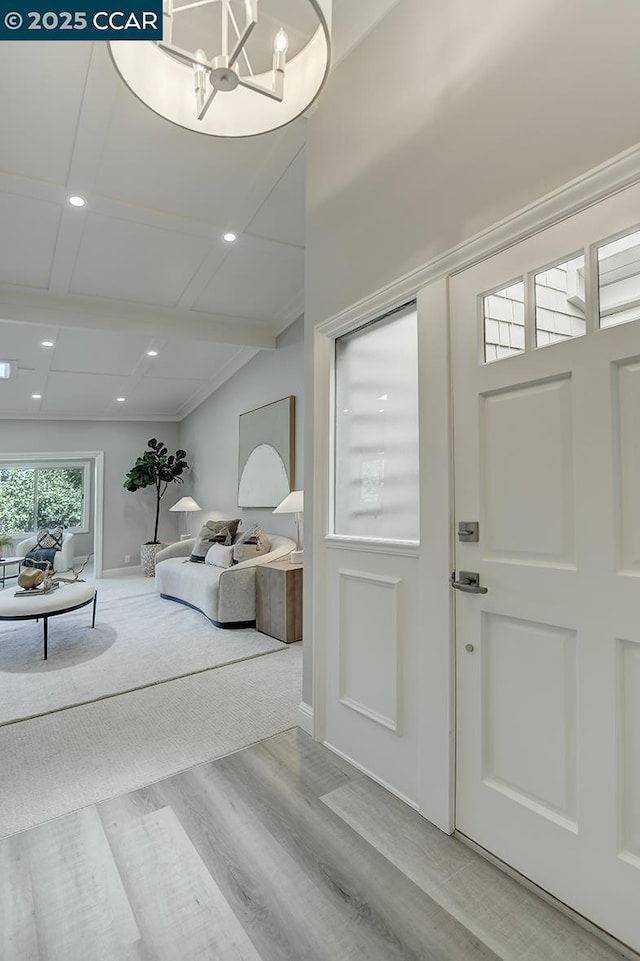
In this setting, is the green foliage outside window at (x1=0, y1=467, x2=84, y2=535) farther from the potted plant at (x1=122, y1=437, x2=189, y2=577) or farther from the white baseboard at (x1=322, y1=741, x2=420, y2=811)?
the white baseboard at (x1=322, y1=741, x2=420, y2=811)

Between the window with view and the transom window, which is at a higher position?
the transom window

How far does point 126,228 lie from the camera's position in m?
3.52

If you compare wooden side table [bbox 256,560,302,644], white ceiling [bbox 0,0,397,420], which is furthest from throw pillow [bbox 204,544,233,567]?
white ceiling [bbox 0,0,397,420]

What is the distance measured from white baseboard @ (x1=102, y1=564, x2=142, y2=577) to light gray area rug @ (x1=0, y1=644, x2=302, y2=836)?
493 centimetres

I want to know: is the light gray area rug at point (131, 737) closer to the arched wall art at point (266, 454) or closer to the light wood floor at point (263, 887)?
the light wood floor at point (263, 887)

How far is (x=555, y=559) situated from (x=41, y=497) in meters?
10.1

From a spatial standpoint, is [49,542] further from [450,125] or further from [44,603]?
[450,125]

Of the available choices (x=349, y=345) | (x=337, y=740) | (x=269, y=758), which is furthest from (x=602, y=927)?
(x=349, y=345)

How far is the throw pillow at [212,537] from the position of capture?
18.6ft

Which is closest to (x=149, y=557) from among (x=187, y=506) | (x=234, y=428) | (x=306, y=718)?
(x=187, y=506)

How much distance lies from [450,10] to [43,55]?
1.81 meters

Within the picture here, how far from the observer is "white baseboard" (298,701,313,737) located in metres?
2.40

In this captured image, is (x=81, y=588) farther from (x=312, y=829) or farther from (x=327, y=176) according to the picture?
(x=327, y=176)

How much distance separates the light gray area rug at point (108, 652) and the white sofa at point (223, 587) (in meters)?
0.12
